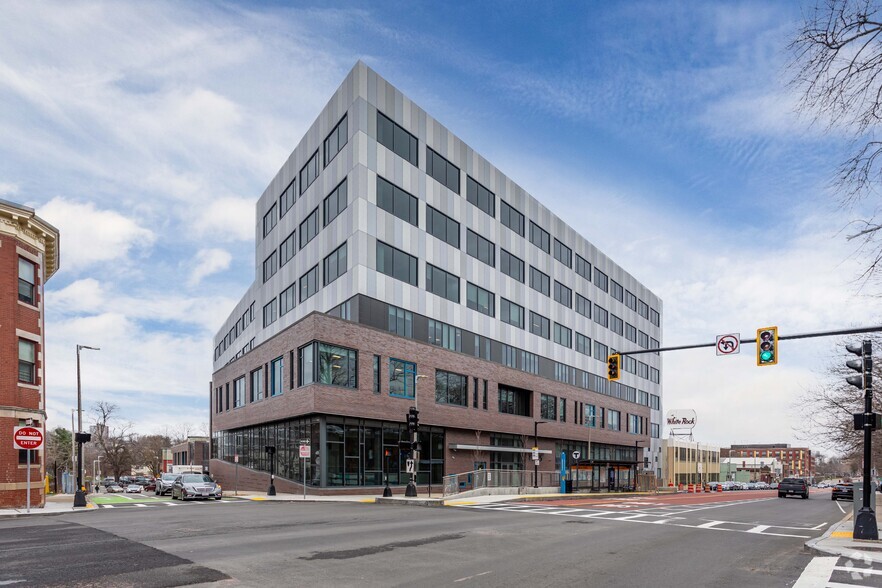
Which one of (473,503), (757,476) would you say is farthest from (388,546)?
(757,476)

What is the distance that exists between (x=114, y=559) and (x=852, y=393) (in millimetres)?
38045

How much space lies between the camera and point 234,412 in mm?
53188

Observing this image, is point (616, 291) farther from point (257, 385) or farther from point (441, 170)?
point (257, 385)

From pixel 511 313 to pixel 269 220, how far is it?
21840 millimetres

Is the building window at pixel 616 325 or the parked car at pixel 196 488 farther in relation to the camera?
the building window at pixel 616 325

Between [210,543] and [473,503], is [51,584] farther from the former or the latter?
[473,503]

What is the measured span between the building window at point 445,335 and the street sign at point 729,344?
78.9ft

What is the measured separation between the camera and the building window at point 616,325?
75.6 meters

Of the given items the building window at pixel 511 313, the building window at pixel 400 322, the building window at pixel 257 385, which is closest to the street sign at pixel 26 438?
the building window at pixel 400 322

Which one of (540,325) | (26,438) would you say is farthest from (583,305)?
(26,438)

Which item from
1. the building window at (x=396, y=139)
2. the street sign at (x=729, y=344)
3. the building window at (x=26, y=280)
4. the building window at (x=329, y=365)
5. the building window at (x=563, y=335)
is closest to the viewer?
the street sign at (x=729, y=344)

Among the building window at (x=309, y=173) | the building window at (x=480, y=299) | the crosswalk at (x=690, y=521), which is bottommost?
the crosswalk at (x=690, y=521)

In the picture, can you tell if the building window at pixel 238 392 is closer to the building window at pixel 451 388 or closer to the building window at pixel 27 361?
the building window at pixel 451 388

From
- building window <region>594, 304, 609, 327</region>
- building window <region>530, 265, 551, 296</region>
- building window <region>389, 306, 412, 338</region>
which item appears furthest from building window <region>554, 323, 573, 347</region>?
building window <region>389, 306, 412, 338</region>
